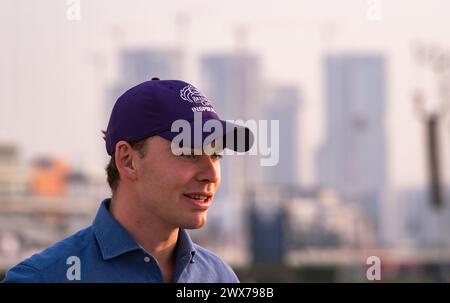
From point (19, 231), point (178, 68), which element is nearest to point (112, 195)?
point (19, 231)

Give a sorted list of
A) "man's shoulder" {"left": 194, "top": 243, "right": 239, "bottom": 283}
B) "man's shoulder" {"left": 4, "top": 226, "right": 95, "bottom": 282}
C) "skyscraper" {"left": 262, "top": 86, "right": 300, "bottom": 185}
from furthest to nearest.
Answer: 1. "skyscraper" {"left": 262, "top": 86, "right": 300, "bottom": 185}
2. "man's shoulder" {"left": 194, "top": 243, "right": 239, "bottom": 283}
3. "man's shoulder" {"left": 4, "top": 226, "right": 95, "bottom": 282}

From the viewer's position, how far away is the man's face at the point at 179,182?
8.03 feet

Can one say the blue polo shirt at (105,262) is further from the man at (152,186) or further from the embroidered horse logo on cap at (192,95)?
the embroidered horse logo on cap at (192,95)

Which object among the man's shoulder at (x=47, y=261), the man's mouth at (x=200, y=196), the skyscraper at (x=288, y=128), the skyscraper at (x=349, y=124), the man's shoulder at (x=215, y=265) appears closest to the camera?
the man's shoulder at (x=47, y=261)

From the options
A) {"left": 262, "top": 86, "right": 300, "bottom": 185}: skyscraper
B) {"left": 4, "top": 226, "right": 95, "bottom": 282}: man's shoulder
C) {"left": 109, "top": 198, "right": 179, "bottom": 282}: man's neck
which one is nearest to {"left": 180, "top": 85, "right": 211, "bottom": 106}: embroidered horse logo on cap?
{"left": 109, "top": 198, "right": 179, "bottom": 282}: man's neck

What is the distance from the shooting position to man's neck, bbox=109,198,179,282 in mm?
2533

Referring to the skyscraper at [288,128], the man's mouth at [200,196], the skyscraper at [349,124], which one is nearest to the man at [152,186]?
the man's mouth at [200,196]

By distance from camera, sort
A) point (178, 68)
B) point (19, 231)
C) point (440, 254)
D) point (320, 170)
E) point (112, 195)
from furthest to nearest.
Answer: point (320, 170)
point (178, 68)
point (19, 231)
point (440, 254)
point (112, 195)

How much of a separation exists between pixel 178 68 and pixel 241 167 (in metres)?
34.0

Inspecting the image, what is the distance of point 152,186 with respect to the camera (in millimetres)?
2477

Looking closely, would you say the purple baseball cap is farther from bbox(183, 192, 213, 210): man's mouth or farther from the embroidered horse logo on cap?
bbox(183, 192, 213, 210): man's mouth

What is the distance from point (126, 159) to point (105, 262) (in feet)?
0.80
